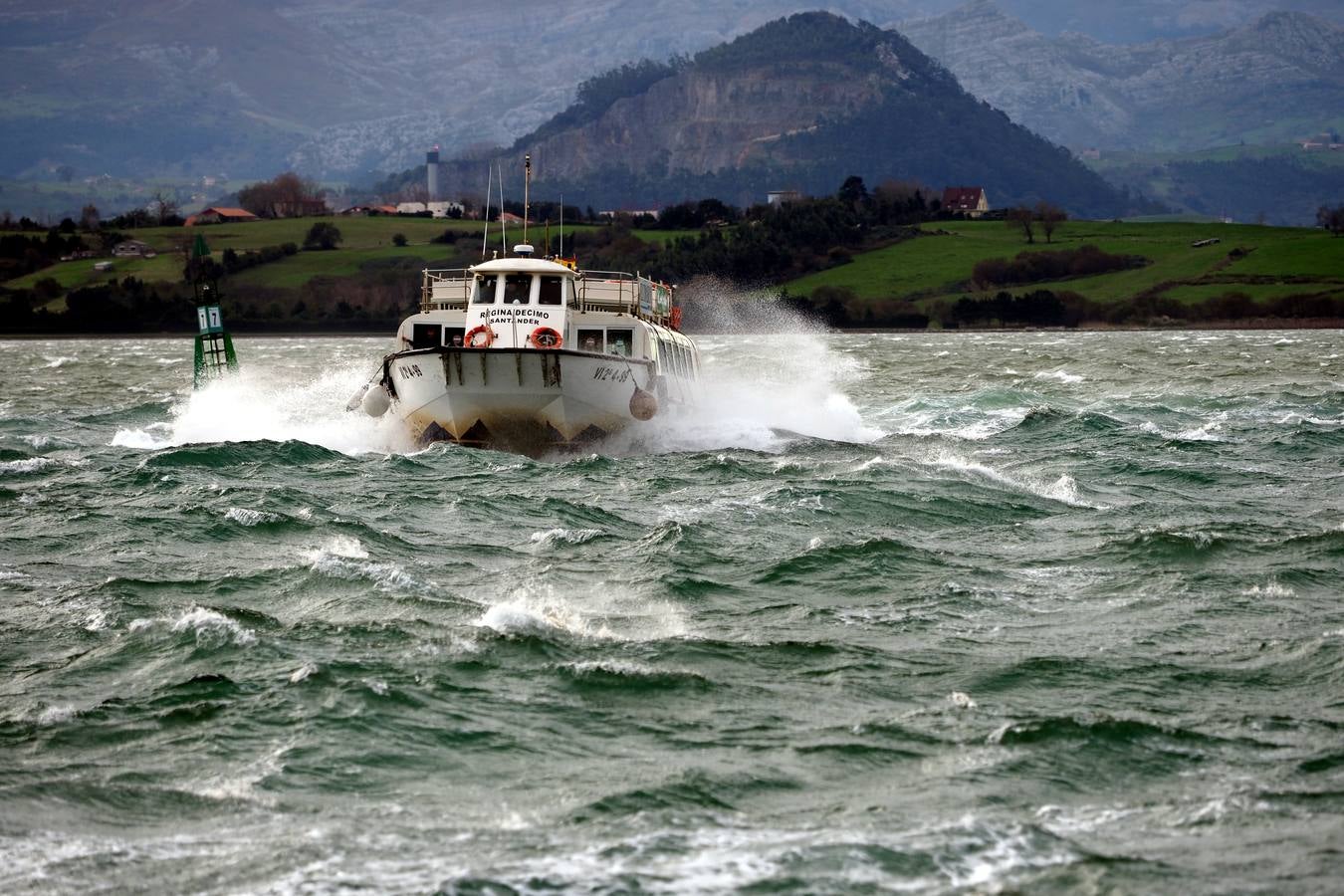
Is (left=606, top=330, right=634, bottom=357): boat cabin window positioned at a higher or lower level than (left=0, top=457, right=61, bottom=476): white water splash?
higher

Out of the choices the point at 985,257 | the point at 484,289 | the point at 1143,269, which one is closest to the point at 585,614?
the point at 484,289

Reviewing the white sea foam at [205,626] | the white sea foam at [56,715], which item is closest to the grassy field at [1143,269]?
the white sea foam at [205,626]

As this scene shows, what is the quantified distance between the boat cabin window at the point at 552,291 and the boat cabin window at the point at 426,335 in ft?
10.1

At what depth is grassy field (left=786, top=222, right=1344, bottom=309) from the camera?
530 feet

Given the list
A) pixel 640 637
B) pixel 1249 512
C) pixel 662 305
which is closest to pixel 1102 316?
pixel 662 305

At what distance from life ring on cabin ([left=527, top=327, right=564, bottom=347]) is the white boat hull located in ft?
4.54

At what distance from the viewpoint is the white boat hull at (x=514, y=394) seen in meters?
38.6

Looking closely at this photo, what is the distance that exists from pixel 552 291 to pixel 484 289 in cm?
164

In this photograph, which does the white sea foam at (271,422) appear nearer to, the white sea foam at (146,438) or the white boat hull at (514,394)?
the white sea foam at (146,438)

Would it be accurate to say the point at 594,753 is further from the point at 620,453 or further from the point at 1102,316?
the point at 1102,316

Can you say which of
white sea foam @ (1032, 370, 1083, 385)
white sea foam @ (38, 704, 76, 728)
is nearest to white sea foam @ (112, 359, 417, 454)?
white sea foam @ (38, 704, 76, 728)

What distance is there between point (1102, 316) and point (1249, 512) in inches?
5265

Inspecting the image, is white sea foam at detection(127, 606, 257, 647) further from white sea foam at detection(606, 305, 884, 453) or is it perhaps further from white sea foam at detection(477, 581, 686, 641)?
white sea foam at detection(606, 305, 884, 453)

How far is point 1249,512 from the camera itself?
28359 mm
